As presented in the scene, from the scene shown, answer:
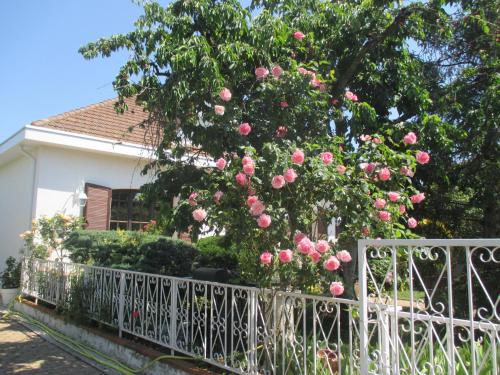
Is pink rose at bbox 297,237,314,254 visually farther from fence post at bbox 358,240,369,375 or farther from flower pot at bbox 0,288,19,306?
flower pot at bbox 0,288,19,306

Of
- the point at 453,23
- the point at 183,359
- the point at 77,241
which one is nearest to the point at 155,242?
the point at 77,241

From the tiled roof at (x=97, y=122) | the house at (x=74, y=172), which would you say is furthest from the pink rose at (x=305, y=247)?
the tiled roof at (x=97, y=122)

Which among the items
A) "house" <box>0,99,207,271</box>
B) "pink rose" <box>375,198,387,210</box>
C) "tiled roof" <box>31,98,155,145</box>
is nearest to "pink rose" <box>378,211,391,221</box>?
"pink rose" <box>375,198,387,210</box>

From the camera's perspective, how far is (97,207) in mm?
10641

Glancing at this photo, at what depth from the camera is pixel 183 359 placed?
4.96m

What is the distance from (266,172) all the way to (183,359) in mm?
2420

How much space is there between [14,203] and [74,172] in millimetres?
2424

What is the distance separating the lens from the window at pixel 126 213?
11398 millimetres

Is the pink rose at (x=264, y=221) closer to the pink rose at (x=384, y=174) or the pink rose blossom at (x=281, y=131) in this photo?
the pink rose at (x=384, y=174)

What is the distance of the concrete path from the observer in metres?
5.50

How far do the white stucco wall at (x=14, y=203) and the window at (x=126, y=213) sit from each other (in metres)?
1.89

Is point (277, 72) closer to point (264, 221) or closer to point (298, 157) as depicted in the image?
point (298, 157)

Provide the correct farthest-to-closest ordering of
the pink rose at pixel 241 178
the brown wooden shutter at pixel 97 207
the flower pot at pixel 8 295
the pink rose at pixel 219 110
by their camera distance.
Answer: the brown wooden shutter at pixel 97 207, the flower pot at pixel 8 295, the pink rose at pixel 219 110, the pink rose at pixel 241 178

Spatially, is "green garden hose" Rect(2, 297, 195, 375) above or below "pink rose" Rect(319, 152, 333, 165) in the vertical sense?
below
